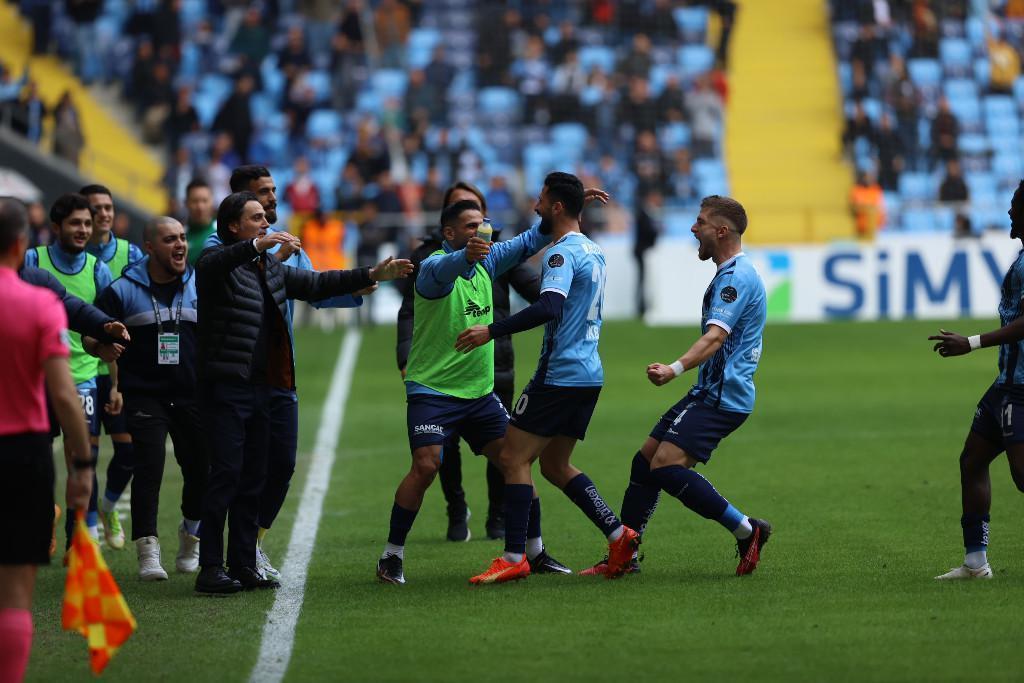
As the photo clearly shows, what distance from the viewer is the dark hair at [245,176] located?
9.18 meters

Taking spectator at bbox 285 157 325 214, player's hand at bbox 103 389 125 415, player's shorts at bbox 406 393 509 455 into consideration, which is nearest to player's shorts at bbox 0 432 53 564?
player's shorts at bbox 406 393 509 455

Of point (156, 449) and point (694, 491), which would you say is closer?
point (694, 491)

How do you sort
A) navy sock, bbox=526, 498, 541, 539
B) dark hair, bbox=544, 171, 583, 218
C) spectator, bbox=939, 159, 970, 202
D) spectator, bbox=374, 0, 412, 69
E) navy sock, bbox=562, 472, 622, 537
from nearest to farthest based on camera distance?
1. dark hair, bbox=544, 171, 583, 218
2. navy sock, bbox=562, 472, 622, 537
3. navy sock, bbox=526, 498, 541, 539
4. spectator, bbox=939, 159, 970, 202
5. spectator, bbox=374, 0, 412, 69

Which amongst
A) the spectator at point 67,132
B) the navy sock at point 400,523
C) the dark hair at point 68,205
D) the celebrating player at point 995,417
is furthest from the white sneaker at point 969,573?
the spectator at point 67,132

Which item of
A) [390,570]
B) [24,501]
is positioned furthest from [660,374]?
[24,501]

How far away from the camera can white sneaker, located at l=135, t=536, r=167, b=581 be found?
8.79 meters

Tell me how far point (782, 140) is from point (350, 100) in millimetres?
9225

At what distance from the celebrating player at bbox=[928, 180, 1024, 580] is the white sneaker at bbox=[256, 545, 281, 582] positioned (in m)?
3.34

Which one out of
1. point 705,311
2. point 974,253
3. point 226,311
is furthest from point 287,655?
point 974,253

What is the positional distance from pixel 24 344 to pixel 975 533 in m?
4.65

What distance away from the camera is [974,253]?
90.0 ft

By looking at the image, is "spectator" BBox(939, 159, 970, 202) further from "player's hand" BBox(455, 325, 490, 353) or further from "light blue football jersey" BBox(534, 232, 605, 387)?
"player's hand" BBox(455, 325, 490, 353)

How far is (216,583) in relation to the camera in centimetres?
820

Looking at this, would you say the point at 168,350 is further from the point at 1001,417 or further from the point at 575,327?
the point at 1001,417
